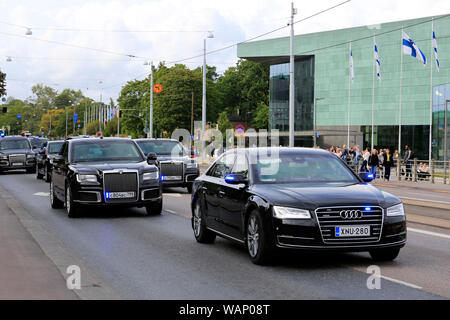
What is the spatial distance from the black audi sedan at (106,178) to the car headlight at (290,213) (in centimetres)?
727

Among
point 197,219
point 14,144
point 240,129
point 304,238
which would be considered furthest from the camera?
point 240,129

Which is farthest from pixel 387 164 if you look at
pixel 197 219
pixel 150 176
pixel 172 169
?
pixel 197 219

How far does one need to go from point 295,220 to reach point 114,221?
7.04 meters

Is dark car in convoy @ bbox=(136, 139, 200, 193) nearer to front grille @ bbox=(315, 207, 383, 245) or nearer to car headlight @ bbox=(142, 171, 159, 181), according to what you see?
car headlight @ bbox=(142, 171, 159, 181)

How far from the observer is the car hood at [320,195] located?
846cm

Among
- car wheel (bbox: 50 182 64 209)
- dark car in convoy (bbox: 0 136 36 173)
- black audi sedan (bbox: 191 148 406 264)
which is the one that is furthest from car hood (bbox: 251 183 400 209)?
dark car in convoy (bbox: 0 136 36 173)

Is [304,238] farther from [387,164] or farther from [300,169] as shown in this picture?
[387,164]

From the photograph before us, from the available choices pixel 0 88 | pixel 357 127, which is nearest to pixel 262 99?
pixel 357 127

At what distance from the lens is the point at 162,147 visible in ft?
80.9

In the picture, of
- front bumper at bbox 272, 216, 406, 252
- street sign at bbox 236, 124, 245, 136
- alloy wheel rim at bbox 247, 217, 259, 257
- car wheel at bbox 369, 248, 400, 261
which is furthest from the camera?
street sign at bbox 236, 124, 245, 136

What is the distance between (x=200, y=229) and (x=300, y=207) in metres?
2.99

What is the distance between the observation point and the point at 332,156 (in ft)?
33.6

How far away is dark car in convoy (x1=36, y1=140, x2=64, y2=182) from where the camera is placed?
29377 mm
